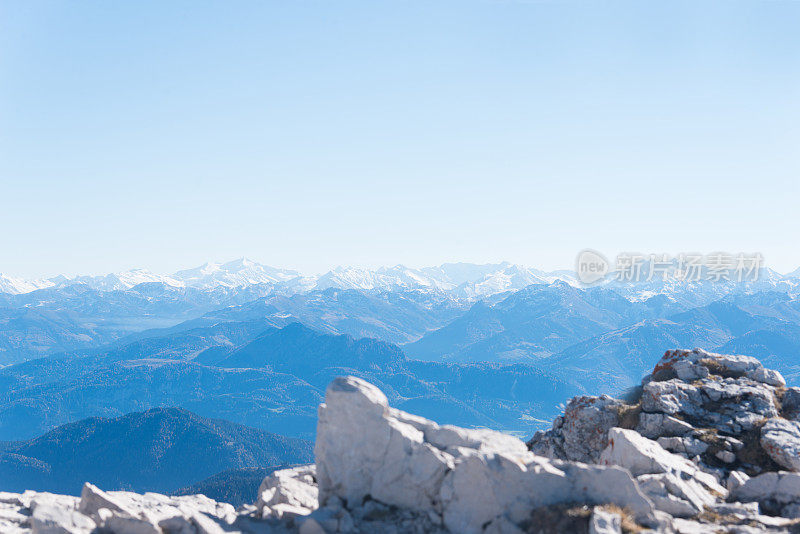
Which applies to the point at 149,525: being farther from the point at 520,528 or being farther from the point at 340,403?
the point at 520,528

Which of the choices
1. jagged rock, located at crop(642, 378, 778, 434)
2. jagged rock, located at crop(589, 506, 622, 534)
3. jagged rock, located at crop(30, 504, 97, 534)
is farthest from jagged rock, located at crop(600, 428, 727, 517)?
jagged rock, located at crop(30, 504, 97, 534)

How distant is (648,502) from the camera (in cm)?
2022

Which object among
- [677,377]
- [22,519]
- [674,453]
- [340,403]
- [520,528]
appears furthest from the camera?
[677,377]

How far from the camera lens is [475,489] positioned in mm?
21125

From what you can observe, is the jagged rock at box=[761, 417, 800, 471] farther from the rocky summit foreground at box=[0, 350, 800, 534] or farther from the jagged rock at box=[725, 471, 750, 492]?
the jagged rock at box=[725, 471, 750, 492]

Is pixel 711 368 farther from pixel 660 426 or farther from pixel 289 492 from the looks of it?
pixel 289 492

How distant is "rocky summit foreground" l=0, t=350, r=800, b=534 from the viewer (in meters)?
20.5

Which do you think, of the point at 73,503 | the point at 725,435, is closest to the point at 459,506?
the point at 725,435

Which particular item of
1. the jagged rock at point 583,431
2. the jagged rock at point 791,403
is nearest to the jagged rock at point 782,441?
the jagged rock at point 791,403

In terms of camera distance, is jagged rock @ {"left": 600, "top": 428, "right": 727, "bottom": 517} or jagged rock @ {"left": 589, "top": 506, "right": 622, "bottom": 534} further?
jagged rock @ {"left": 600, "top": 428, "right": 727, "bottom": 517}

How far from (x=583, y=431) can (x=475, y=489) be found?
19.2 meters

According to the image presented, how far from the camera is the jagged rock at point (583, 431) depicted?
120 feet

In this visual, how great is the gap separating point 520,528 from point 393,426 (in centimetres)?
652

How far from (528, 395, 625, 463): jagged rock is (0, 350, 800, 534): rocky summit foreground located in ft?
15.1
